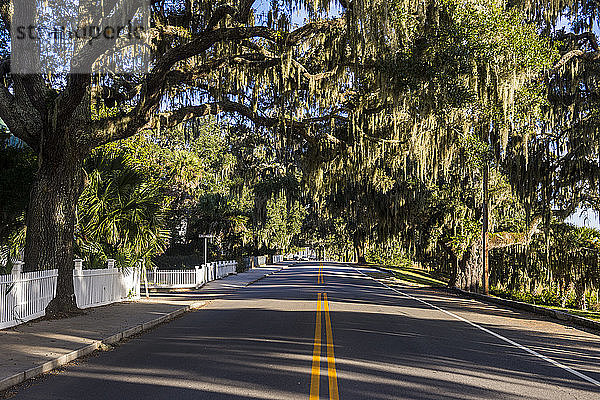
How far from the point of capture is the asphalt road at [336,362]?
23.4 ft

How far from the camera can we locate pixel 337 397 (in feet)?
21.9

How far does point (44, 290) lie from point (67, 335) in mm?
3182

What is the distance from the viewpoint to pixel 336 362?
897cm

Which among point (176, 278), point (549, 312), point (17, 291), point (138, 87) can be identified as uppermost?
point (138, 87)

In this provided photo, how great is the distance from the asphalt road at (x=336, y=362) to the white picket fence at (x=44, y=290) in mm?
2824

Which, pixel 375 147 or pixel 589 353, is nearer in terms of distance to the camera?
pixel 589 353

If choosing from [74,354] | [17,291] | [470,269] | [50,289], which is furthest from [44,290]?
[470,269]

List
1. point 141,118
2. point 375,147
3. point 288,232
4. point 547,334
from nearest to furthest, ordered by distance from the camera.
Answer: point 547,334, point 141,118, point 375,147, point 288,232

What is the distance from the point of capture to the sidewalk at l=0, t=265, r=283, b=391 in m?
8.27

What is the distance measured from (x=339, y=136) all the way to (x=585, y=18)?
388 inches

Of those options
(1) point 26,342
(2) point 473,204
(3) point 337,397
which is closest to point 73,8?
(1) point 26,342

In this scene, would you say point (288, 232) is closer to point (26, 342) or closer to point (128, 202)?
point (128, 202)

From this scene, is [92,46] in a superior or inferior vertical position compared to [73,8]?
inferior

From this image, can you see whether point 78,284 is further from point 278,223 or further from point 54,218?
point 278,223
